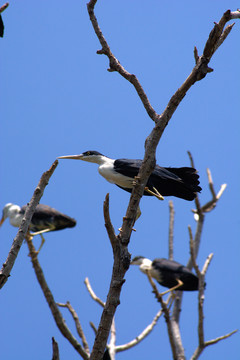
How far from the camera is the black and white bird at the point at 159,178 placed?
219 inches

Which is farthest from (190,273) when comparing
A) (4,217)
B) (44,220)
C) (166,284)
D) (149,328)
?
(4,217)

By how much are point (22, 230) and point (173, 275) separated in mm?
6067

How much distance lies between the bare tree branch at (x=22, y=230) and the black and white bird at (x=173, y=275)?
17.1ft

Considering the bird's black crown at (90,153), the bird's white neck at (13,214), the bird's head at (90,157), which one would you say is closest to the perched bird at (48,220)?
the bird's white neck at (13,214)

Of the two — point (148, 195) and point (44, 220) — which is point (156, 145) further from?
point (44, 220)

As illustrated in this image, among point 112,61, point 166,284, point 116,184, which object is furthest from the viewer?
point 166,284

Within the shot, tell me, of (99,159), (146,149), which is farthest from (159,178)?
(146,149)

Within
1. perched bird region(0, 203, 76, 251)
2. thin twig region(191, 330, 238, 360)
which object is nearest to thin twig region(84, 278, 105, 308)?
thin twig region(191, 330, 238, 360)

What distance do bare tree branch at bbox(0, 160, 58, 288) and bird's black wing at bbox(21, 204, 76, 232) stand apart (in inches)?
213

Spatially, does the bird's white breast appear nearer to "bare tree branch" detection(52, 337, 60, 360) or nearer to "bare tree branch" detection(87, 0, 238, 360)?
"bare tree branch" detection(87, 0, 238, 360)

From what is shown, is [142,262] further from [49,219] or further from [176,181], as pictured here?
[176,181]

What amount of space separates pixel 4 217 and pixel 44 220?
171 cm

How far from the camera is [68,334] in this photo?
5727 millimetres

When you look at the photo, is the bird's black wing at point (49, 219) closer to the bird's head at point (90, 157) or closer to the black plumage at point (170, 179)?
the bird's head at point (90, 157)
